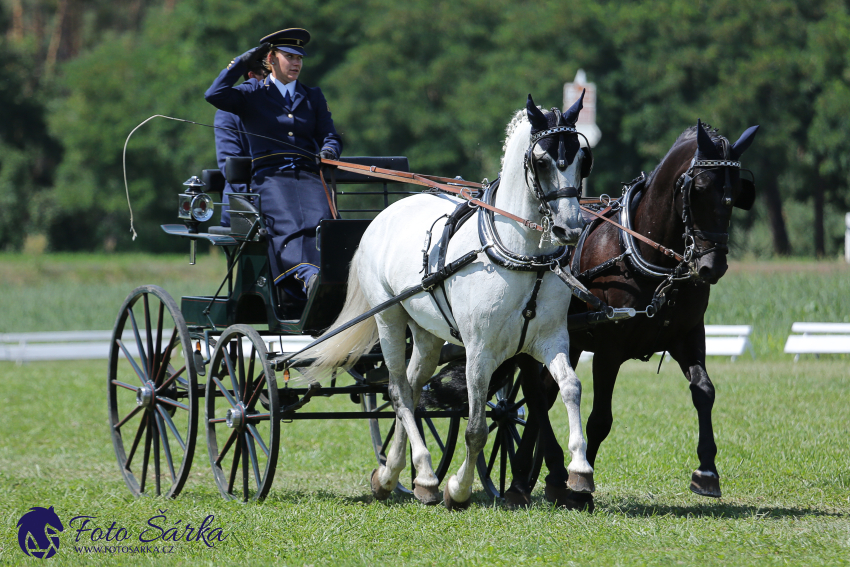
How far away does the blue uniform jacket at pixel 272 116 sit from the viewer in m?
→ 6.96

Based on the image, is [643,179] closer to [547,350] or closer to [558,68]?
[547,350]

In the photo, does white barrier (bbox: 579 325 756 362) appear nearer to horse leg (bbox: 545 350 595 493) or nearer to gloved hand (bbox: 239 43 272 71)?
gloved hand (bbox: 239 43 272 71)

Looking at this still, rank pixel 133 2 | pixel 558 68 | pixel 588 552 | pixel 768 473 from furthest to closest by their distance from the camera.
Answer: pixel 133 2 → pixel 558 68 → pixel 768 473 → pixel 588 552

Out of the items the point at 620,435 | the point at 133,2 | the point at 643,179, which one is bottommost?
the point at 620,435

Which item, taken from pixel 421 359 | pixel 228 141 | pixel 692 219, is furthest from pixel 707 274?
pixel 228 141

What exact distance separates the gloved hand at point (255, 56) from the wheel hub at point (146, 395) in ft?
7.70

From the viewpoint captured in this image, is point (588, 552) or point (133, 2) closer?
point (588, 552)

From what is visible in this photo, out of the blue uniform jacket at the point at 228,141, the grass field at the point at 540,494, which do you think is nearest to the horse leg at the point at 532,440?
the grass field at the point at 540,494

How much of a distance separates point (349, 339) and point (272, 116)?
5.81ft

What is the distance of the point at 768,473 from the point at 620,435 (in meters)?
1.93

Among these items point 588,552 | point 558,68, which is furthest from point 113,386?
point 558,68

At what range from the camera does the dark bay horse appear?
214 inches

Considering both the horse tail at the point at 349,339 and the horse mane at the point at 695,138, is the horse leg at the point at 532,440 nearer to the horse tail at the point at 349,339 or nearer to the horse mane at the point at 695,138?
the horse tail at the point at 349,339

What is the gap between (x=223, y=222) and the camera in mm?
7297
